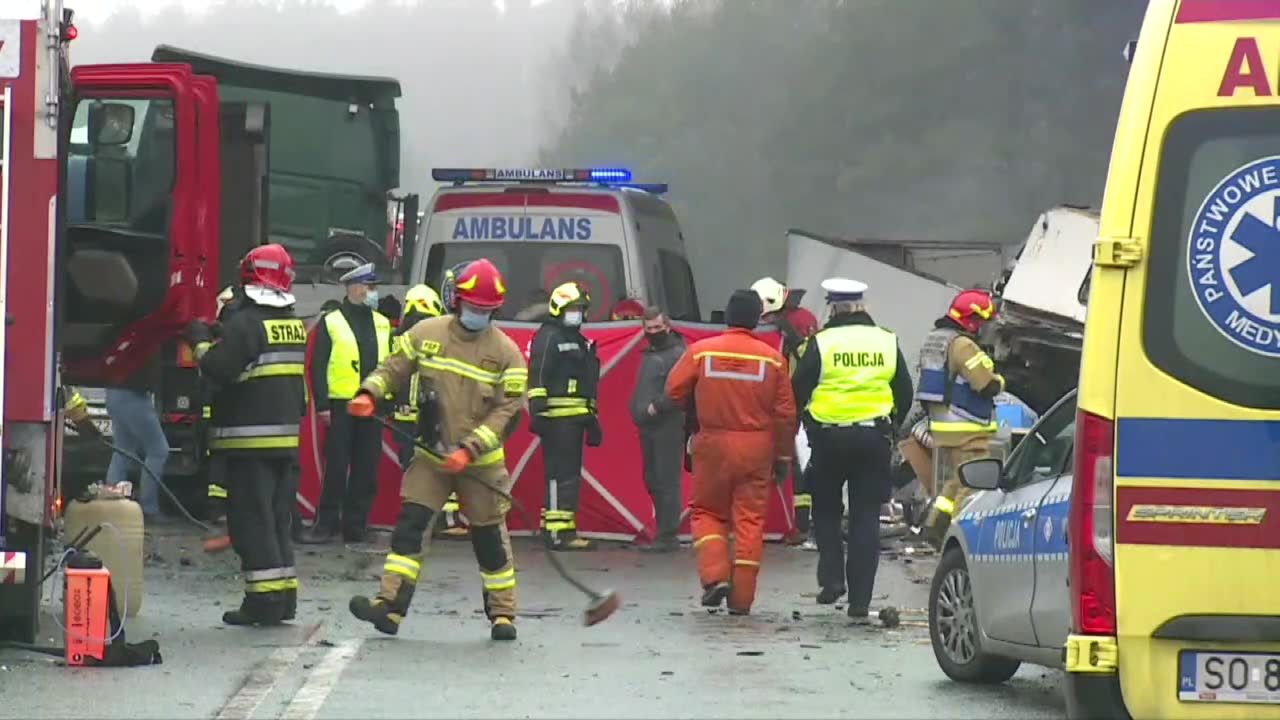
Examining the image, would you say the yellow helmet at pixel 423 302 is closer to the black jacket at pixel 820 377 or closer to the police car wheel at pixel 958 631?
the black jacket at pixel 820 377

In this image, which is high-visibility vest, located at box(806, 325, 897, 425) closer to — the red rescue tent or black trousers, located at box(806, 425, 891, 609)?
black trousers, located at box(806, 425, 891, 609)

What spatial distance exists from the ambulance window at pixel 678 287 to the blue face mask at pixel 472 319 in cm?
646

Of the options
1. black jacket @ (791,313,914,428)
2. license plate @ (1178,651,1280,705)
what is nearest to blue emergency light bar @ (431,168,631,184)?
black jacket @ (791,313,914,428)

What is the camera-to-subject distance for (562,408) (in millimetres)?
16391

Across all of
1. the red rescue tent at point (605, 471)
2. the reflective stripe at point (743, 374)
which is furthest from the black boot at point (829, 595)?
the red rescue tent at point (605, 471)

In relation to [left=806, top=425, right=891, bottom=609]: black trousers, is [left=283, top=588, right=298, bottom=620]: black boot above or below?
A: below

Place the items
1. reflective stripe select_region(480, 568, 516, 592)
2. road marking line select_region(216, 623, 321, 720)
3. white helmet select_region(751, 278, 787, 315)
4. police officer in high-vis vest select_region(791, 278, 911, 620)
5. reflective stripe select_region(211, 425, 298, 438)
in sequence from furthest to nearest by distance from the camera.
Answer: white helmet select_region(751, 278, 787, 315), police officer in high-vis vest select_region(791, 278, 911, 620), reflective stripe select_region(211, 425, 298, 438), reflective stripe select_region(480, 568, 516, 592), road marking line select_region(216, 623, 321, 720)

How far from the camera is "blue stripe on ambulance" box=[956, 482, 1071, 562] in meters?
8.50

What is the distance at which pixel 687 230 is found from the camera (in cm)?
4428

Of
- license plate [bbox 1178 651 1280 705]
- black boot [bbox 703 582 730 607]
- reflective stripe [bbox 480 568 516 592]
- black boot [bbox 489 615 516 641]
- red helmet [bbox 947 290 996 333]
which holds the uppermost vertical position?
red helmet [bbox 947 290 996 333]

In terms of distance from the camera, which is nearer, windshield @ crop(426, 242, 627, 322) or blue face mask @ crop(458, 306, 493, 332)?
blue face mask @ crop(458, 306, 493, 332)

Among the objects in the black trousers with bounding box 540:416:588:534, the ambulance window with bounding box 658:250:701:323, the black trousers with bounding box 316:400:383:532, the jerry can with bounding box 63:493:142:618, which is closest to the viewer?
the jerry can with bounding box 63:493:142:618

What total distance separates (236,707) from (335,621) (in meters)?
3.12

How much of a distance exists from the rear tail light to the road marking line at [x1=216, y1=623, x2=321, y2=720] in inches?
126
